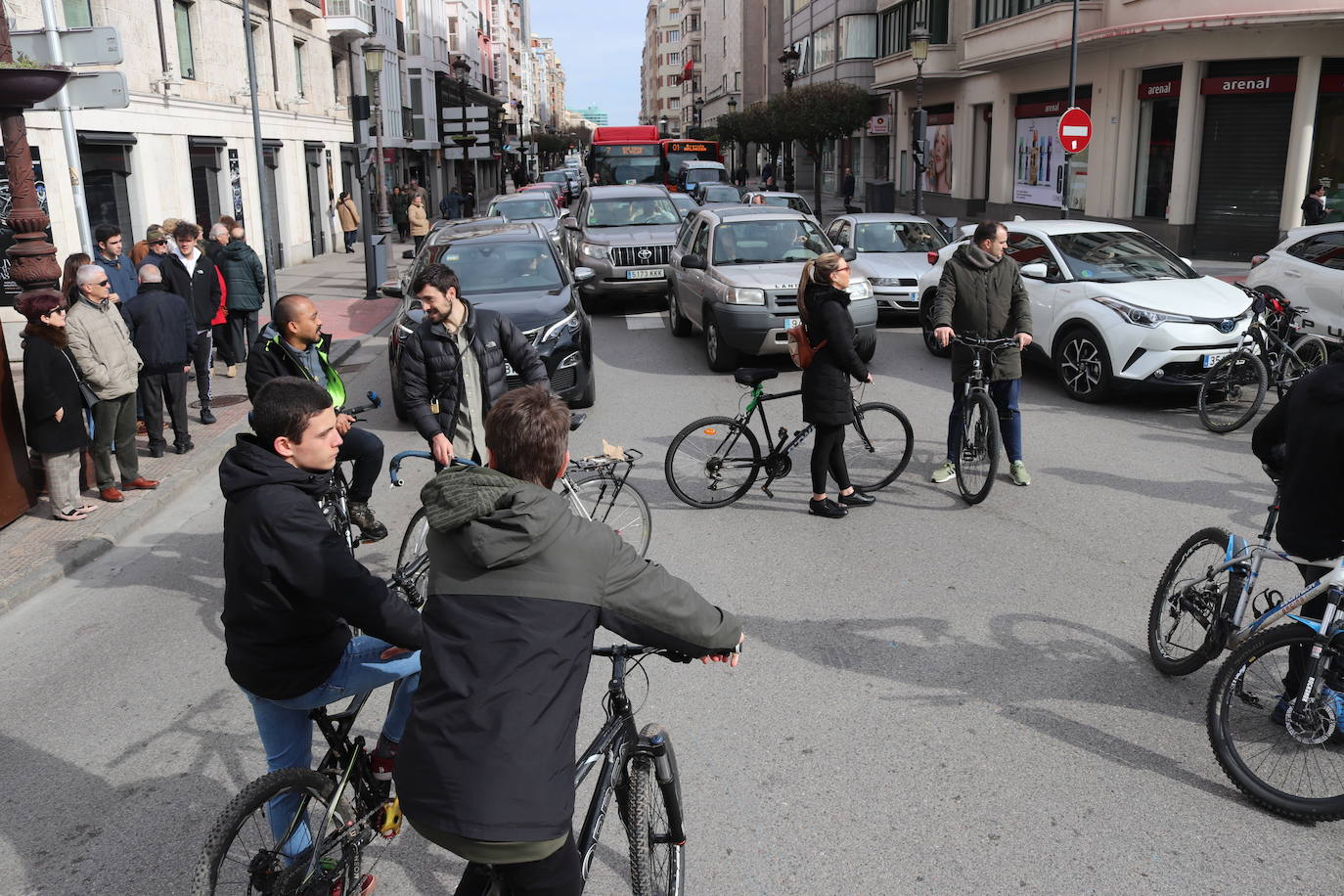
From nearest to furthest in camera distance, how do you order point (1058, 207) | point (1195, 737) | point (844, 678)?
point (1195, 737) → point (844, 678) → point (1058, 207)

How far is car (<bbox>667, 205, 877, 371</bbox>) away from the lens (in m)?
12.4

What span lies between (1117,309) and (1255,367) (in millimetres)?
1284

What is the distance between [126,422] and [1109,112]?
2422 centimetres

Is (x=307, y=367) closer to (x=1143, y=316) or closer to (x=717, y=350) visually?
(x=717, y=350)

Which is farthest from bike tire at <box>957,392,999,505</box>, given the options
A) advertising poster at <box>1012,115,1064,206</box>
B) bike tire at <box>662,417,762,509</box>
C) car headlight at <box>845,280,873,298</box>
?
advertising poster at <box>1012,115,1064,206</box>

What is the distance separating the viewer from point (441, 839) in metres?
2.53

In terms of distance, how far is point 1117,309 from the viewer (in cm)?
1043

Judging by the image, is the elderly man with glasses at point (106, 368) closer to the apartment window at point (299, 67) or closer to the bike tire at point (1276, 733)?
the bike tire at point (1276, 733)

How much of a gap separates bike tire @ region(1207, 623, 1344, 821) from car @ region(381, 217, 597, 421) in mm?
6516

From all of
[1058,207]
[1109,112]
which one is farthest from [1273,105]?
[1058,207]

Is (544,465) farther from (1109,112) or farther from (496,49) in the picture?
(496,49)

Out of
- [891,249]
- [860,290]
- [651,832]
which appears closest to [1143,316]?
[860,290]

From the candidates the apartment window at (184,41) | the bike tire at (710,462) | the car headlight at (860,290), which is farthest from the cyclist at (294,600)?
the apartment window at (184,41)

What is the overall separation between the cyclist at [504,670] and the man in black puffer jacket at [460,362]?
131 inches
